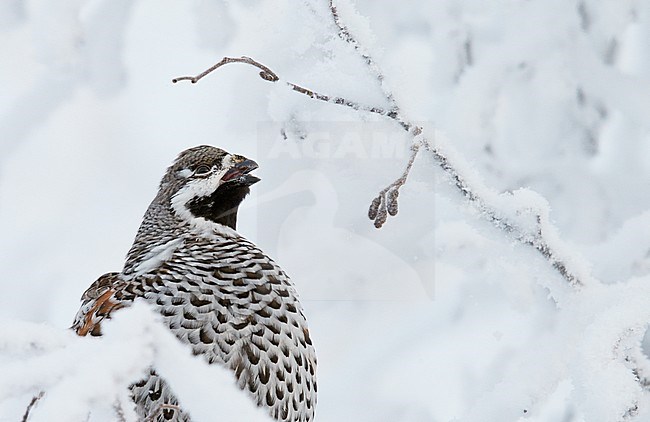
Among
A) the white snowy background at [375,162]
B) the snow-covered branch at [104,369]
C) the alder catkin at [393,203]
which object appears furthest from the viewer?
the white snowy background at [375,162]

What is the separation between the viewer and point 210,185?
1.41 m

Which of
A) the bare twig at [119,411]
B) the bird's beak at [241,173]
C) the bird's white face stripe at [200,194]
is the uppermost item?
the bird's beak at [241,173]

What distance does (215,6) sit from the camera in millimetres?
1548

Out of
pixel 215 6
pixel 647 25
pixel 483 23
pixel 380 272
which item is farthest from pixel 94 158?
pixel 647 25

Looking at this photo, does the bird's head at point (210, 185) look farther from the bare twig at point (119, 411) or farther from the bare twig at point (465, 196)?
the bare twig at point (119, 411)

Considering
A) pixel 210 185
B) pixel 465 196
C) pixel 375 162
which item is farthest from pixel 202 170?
pixel 465 196

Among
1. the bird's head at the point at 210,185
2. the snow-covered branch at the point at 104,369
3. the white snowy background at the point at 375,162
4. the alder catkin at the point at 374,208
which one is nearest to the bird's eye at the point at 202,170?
the bird's head at the point at 210,185

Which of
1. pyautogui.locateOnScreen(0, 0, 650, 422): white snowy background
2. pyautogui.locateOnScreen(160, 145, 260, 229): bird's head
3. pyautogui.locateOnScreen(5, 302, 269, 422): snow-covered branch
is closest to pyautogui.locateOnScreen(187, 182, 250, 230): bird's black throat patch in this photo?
pyautogui.locateOnScreen(160, 145, 260, 229): bird's head

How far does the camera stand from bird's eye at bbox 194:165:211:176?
55.0 inches

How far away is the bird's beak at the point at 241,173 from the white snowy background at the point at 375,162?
3.9 inches

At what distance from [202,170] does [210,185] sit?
32mm

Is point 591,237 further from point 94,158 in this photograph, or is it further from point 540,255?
point 94,158

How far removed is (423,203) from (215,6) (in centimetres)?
59

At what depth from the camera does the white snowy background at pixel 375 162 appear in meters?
1.32
